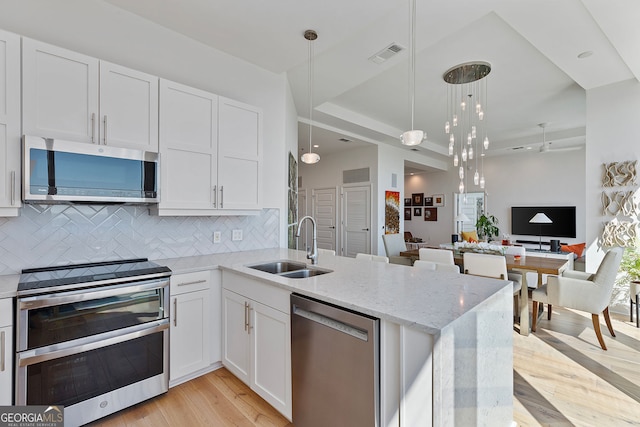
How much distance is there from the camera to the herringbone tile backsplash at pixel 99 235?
1985mm

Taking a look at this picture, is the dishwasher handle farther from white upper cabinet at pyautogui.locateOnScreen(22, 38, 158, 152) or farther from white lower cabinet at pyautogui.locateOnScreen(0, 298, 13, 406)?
white upper cabinet at pyautogui.locateOnScreen(22, 38, 158, 152)

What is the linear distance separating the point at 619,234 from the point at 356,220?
4359mm

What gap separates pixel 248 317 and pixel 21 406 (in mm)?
1226

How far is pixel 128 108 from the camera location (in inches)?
83.7

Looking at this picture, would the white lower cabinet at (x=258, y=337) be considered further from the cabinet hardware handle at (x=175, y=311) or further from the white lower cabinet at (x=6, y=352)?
the white lower cabinet at (x=6, y=352)

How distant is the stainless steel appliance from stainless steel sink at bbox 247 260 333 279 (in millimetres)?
769

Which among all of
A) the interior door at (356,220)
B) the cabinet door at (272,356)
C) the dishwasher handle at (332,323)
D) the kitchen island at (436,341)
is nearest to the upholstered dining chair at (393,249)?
the interior door at (356,220)

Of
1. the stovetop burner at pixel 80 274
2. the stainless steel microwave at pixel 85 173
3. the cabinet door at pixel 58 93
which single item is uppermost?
the cabinet door at pixel 58 93

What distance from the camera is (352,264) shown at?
2359 millimetres

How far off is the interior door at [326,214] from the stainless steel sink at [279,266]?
4.75 meters

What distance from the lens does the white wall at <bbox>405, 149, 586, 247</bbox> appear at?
6.77 meters

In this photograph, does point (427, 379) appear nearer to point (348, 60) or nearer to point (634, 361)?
point (634, 361)

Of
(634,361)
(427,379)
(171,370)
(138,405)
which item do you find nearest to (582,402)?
(634,361)

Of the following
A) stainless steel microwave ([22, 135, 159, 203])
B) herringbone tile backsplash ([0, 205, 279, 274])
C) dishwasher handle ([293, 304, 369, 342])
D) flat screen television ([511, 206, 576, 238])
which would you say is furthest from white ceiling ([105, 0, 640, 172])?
flat screen television ([511, 206, 576, 238])
